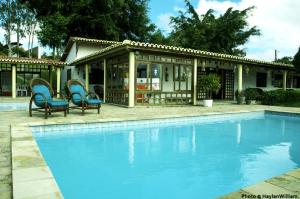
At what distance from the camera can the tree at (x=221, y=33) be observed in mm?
26906

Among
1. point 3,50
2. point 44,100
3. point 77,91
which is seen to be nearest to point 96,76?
point 77,91

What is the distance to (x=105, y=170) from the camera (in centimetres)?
453

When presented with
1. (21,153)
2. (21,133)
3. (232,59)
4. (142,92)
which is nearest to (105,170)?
(21,153)

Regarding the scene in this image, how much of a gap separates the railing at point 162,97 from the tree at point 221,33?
13.6 meters

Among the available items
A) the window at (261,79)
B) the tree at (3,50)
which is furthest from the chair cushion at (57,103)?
the tree at (3,50)

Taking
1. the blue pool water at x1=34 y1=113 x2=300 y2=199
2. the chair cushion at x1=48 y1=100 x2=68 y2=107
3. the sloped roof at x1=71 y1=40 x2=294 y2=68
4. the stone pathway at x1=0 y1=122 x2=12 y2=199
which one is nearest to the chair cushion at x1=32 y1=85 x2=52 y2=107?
the chair cushion at x1=48 y1=100 x2=68 y2=107

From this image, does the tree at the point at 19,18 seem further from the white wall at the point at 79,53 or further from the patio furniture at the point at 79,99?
the patio furniture at the point at 79,99

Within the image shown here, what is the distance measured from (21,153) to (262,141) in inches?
231

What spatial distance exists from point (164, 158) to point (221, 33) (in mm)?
24081

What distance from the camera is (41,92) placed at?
8.41 metres

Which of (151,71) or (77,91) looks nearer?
(77,91)

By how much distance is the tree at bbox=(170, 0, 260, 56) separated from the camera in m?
26.9

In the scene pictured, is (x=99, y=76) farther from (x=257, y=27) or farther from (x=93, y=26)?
(x=257, y=27)

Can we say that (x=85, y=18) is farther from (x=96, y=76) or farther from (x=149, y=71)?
(x=149, y=71)
